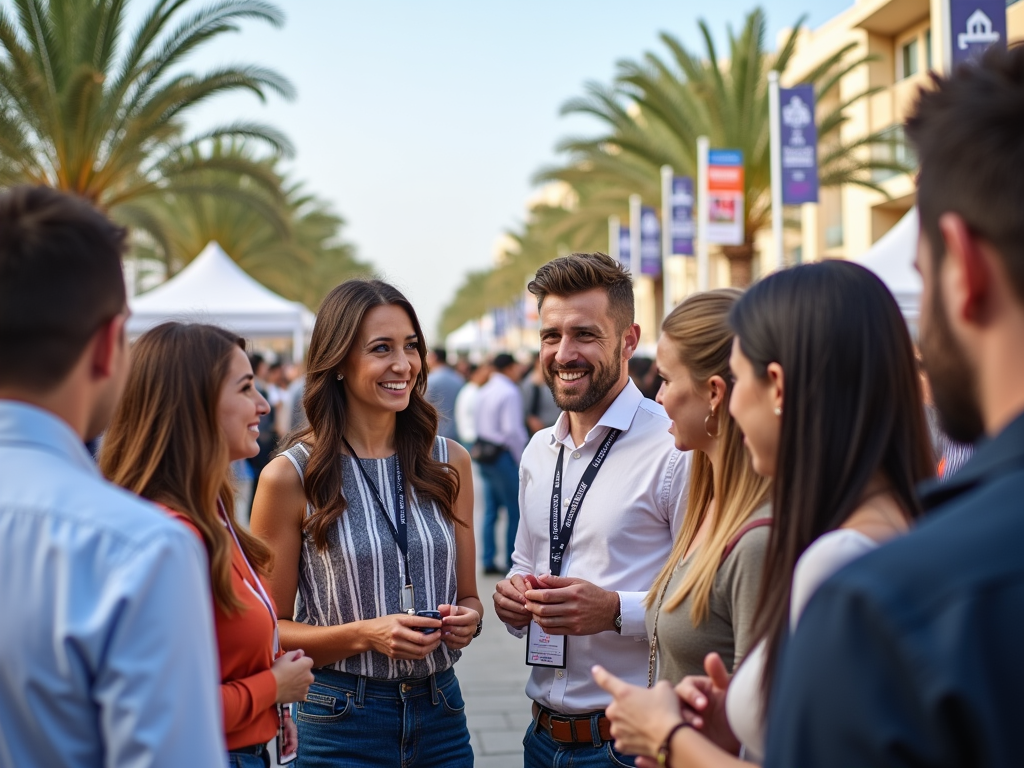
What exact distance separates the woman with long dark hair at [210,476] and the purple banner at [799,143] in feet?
39.2

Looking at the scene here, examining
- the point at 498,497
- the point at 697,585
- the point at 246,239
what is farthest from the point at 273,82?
the point at 246,239

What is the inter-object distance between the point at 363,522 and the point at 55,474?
1608 mm

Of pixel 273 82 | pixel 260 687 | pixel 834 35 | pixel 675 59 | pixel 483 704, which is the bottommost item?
pixel 483 704

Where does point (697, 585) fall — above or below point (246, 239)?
below

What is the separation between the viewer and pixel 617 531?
121 inches

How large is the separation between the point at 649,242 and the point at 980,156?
77.7 ft

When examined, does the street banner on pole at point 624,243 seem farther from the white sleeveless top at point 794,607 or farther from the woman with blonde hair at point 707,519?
the white sleeveless top at point 794,607

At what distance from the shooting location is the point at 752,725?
5.52ft

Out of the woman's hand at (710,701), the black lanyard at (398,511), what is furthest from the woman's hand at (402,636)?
the woman's hand at (710,701)

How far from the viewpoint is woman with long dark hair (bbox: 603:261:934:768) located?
169 cm

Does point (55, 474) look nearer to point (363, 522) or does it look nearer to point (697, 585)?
point (697, 585)

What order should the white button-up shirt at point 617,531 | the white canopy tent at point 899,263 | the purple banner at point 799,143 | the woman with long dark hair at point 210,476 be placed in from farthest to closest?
the purple banner at point 799,143 → the white canopy tent at point 899,263 → the white button-up shirt at point 617,531 → the woman with long dark hair at point 210,476

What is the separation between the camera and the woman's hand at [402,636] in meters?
2.76

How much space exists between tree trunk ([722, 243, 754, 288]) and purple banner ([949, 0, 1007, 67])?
13.8m
